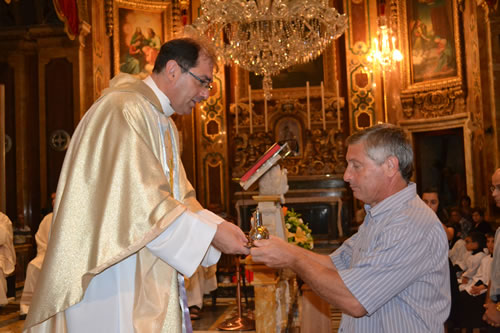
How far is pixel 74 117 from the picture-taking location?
1170 cm

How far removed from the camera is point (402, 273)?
216cm

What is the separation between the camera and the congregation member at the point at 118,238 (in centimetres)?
235

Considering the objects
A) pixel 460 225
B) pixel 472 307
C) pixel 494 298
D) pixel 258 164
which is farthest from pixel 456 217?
pixel 494 298

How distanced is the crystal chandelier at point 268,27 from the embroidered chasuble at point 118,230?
20.0 ft

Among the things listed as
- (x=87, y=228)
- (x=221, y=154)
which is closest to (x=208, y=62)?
(x=87, y=228)

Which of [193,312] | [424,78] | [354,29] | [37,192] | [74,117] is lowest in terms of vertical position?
[193,312]

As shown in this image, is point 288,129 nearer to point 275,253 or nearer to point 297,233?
point 297,233

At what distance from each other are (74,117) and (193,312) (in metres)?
5.77

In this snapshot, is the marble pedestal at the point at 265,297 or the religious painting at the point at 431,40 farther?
the religious painting at the point at 431,40

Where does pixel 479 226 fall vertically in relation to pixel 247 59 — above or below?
below

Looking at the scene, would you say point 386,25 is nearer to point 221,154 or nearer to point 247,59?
point 221,154

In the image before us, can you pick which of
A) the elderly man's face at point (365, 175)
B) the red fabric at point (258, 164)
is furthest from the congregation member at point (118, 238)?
the red fabric at point (258, 164)

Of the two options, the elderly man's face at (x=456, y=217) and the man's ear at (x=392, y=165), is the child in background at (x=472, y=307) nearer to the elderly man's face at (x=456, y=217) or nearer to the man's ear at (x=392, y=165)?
the man's ear at (x=392, y=165)

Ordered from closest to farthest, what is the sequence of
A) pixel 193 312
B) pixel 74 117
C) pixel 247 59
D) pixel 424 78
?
1. pixel 193 312
2. pixel 247 59
3. pixel 74 117
4. pixel 424 78
